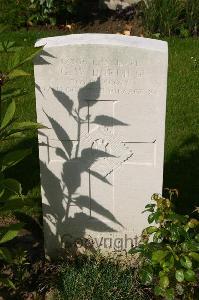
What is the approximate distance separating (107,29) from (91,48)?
5.06 meters

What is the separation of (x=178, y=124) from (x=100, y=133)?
2.28 m

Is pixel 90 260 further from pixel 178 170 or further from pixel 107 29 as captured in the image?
pixel 107 29

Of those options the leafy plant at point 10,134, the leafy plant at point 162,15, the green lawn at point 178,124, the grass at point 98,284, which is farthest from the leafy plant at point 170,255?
the leafy plant at point 162,15

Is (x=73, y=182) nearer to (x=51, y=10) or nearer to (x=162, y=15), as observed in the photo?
(x=162, y=15)

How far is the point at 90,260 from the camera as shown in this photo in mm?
3771

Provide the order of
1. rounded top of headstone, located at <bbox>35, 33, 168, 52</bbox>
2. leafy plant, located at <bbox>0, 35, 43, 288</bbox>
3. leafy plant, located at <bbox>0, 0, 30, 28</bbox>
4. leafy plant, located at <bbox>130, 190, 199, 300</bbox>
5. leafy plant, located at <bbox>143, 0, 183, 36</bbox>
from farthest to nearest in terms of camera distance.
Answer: leafy plant, located at <bbox>0, 0, 30, 28</bbox>, leafy plant, located at <bbox>143, 0, 183, 36</bbox>, rounded top of headstone, located at <bbox>35, 33, 168, 52</bbox>, leafy plant, located at <bbox>130, 190, 199, 300</bbox>, leafy plant, located at <bbox>0, 35, 43, 288</bbox>

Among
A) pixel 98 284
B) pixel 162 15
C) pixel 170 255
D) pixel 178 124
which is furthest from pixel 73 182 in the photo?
pixel 162 15

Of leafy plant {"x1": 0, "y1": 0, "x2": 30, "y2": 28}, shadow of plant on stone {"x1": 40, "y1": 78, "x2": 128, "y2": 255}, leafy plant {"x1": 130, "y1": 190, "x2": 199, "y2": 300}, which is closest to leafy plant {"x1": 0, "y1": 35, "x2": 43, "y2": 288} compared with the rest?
shadow of plant on stone {"x1": 40, "y1": 78, "x2": 128, "y2": 255}

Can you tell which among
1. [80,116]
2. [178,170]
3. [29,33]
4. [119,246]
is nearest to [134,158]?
[80,116]

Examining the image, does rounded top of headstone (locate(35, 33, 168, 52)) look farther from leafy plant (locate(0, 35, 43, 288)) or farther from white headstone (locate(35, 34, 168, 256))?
leafy plant (locate(0, 35, 43, 288))

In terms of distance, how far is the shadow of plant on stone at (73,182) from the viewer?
3.40 metres

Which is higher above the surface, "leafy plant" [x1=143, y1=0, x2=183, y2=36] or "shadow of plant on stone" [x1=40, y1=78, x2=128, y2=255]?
"leafy plant" [x1=143, y1=0, x2=183, y2=36]

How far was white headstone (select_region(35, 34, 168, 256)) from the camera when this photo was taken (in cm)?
326

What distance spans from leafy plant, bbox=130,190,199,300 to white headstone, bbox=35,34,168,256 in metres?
0.35
